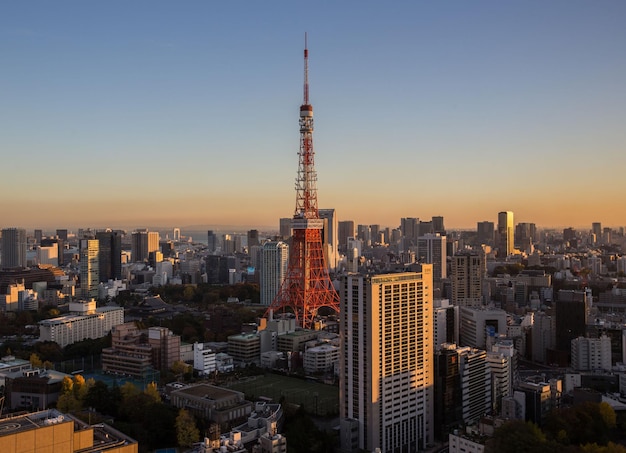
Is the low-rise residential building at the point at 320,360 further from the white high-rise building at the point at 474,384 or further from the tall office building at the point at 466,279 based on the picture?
the tall office building at the point at 466,279

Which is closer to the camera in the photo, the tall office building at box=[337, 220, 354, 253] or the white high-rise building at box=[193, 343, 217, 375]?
the white high-rise building at box=[193, 343, 217, 375]

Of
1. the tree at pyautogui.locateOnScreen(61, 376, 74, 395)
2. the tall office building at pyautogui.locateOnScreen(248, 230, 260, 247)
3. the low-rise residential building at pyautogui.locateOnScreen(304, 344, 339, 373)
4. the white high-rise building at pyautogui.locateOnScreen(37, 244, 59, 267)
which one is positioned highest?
the tall office building at pyautogui.locateOnScreen(248, 230, 260, 247)

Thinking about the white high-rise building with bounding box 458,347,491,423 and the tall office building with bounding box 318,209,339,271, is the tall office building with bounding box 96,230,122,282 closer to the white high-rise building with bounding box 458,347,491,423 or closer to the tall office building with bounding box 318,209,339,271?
the tall office building with bounding box 318,209,339,271

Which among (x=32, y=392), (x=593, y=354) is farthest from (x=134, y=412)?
(x=593, y=354)

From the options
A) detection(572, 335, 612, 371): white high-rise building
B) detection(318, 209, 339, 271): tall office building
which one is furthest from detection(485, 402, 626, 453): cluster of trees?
detection(318, 209, 339, 271): tall office building

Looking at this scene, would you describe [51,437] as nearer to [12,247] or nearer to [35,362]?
[35,362]
